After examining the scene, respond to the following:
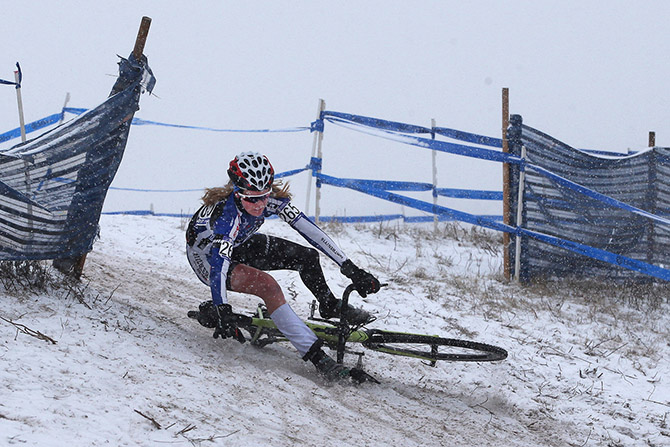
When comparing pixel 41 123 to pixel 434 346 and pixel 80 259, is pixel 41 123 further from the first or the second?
pixel 434 346

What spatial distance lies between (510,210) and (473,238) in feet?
7.62

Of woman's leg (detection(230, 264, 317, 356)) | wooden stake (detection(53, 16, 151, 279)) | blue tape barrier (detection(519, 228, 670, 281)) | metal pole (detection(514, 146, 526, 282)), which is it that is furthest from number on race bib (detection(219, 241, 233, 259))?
metal pole (detection(514, 146, 526, 282))

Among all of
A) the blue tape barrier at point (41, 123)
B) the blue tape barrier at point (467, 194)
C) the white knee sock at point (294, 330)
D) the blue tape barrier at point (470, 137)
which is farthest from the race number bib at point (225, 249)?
the blue tape barrier at point (41, 123)

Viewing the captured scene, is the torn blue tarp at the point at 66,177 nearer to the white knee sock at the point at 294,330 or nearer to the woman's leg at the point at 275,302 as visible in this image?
the woman's leg at the point at 275,302

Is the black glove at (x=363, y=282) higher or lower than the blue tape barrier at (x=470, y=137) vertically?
lower

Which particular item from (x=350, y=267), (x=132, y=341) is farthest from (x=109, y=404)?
(x=350, y=267)

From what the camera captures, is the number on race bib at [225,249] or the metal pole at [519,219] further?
the metal pole at [519,219]

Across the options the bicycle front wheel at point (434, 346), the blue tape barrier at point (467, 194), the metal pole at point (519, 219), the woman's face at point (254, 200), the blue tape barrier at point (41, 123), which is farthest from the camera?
the blue tape barrier at point (467, 194)

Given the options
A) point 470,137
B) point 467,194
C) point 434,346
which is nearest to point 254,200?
point 434,346

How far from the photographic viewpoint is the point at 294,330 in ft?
15.8

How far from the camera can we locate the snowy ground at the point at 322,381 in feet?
10.7

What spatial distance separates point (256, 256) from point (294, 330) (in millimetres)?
947

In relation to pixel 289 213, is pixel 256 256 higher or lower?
lower

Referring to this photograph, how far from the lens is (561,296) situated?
8258 millimetres
